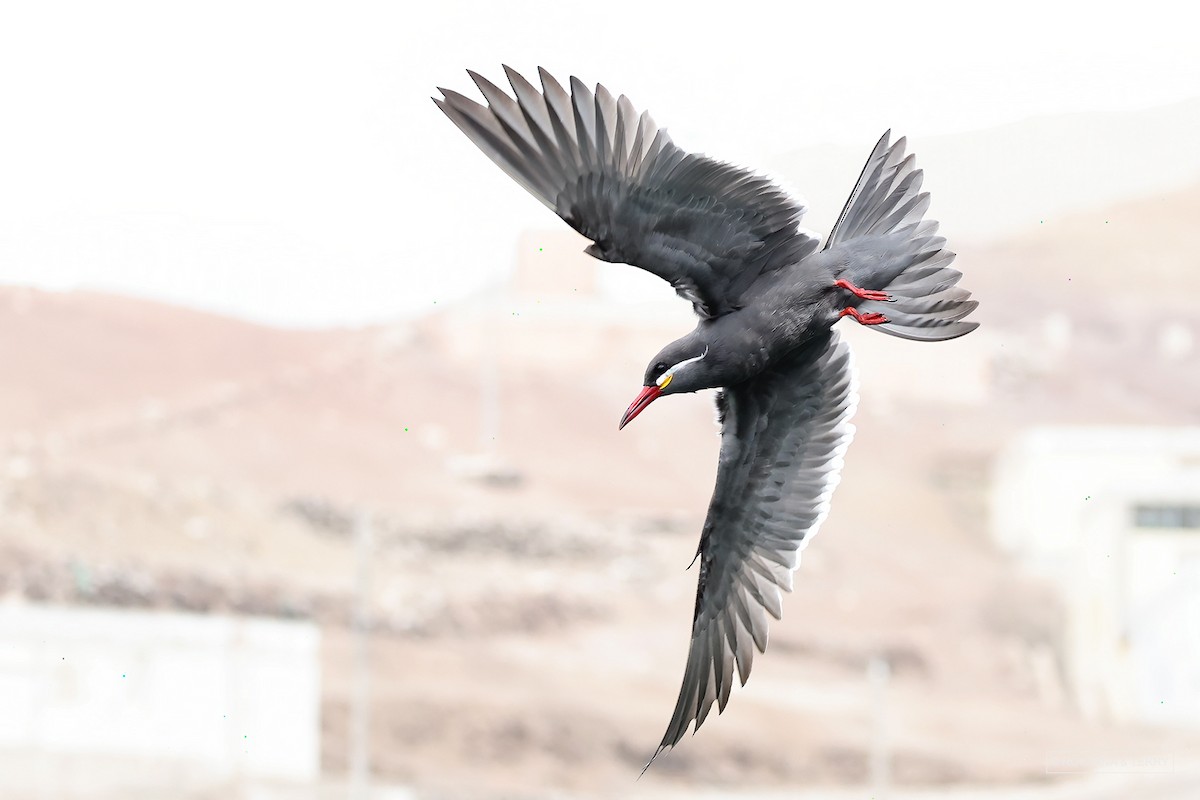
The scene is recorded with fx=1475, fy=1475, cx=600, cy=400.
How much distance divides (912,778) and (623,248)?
20.5m

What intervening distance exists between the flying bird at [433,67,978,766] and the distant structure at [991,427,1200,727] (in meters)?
18.8

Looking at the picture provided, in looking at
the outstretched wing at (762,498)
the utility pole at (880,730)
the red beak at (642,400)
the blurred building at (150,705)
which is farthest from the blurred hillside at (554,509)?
the red beak at (642,400)

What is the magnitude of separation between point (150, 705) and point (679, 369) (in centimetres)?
1802

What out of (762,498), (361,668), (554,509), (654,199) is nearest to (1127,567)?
(554,509)

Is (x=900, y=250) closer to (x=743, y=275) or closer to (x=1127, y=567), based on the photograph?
(x=743, y=275)

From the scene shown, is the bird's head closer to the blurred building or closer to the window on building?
the blurred building

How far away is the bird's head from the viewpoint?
6.48ft

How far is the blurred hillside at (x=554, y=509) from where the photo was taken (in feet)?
71.8

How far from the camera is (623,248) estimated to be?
2119mm

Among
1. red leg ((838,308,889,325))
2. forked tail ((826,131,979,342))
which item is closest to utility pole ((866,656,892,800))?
forked tail ((826,131,979,342))

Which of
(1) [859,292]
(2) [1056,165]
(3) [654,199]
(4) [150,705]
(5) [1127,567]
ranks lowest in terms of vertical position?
(4) [150,705]

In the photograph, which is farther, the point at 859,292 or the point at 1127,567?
the point at 1127,567

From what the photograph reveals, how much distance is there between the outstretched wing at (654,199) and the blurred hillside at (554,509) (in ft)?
63.1

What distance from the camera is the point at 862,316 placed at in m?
2.12
